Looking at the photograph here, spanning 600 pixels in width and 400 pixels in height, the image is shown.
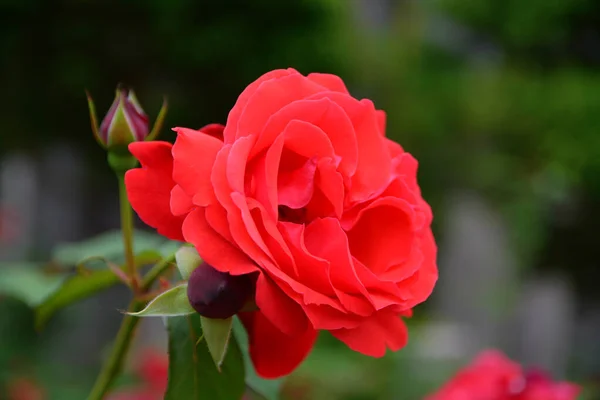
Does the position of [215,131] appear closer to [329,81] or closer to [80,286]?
[329,81]

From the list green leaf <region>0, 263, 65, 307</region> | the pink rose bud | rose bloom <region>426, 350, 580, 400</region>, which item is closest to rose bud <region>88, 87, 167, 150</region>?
the pink rose bud

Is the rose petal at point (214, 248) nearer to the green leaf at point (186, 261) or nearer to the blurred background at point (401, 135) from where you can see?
the green leaf at point (186, 261)

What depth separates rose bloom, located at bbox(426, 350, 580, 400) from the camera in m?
0.61

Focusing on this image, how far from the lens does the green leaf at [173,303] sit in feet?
1.11

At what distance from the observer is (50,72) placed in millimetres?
3752

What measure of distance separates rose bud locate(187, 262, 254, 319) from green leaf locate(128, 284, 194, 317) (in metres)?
0.01

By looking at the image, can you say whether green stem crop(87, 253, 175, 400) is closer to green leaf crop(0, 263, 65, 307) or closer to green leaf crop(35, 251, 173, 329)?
green leaf crop(35, 251, 173, 329)

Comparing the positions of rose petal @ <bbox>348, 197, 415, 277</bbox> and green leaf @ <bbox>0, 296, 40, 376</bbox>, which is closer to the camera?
rose petal @ <bbox>348, 197, 415, 277</bbox>

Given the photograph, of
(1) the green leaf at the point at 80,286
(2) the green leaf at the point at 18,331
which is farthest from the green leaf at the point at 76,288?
(2) the green leaf at the point at 18,331

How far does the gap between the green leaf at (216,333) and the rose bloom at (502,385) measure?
14.2 inches

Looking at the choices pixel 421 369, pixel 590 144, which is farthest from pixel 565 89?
pixel 421 369

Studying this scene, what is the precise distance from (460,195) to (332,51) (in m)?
2.18

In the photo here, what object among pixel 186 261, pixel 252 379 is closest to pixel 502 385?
pixel 252 379

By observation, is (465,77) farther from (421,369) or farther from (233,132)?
(233,132)
